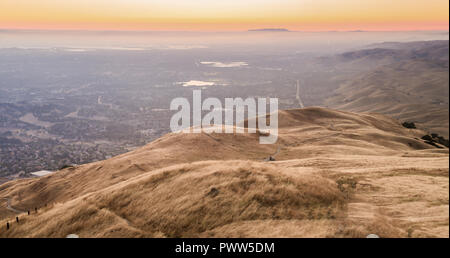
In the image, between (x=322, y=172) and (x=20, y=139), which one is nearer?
(x=322, y=172)

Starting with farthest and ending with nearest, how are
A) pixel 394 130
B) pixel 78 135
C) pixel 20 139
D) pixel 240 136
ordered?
pixel 78 135
pixel 20 139
pixel 394 130
pixel 240 136

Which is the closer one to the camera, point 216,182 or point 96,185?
point 216,182

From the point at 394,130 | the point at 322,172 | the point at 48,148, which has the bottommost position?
the point at 48,148

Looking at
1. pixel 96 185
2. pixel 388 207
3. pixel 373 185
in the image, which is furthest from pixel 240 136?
pixel 388 207

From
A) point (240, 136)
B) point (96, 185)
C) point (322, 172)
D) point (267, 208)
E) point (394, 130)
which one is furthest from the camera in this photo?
point (394, 130)
